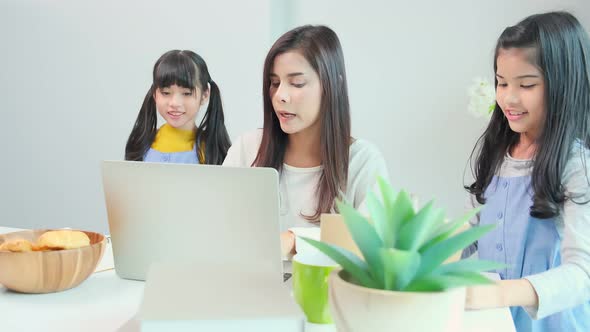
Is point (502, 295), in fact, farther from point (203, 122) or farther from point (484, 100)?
point (203, 122)

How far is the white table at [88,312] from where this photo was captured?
100 centimetres

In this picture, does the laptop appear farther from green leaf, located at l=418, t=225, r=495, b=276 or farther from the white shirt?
the white shirt

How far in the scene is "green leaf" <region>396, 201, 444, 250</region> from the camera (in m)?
0.68

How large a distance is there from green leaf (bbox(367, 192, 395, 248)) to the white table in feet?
1.10

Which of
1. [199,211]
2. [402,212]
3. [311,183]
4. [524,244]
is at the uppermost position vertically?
[402,212]

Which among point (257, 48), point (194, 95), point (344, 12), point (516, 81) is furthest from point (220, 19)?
point (516, 81)

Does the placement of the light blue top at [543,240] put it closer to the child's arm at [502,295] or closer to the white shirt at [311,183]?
the child's arm at [502,295]

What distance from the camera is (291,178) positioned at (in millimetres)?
1855

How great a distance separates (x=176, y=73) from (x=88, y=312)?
5.22ft

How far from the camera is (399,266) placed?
68 cm

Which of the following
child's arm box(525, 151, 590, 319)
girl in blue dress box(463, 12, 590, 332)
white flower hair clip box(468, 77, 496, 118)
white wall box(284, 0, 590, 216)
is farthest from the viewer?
white wall box(284, 0, 590, 216)

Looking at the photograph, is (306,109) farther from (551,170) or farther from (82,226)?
(82,226)

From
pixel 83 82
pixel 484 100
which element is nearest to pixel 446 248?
pixel 484 100

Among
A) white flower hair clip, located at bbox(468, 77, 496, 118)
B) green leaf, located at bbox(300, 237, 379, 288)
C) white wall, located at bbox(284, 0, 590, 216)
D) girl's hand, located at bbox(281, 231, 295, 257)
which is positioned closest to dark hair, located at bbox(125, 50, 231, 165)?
white wall, located at bbox(284, 0, 590, 216)
